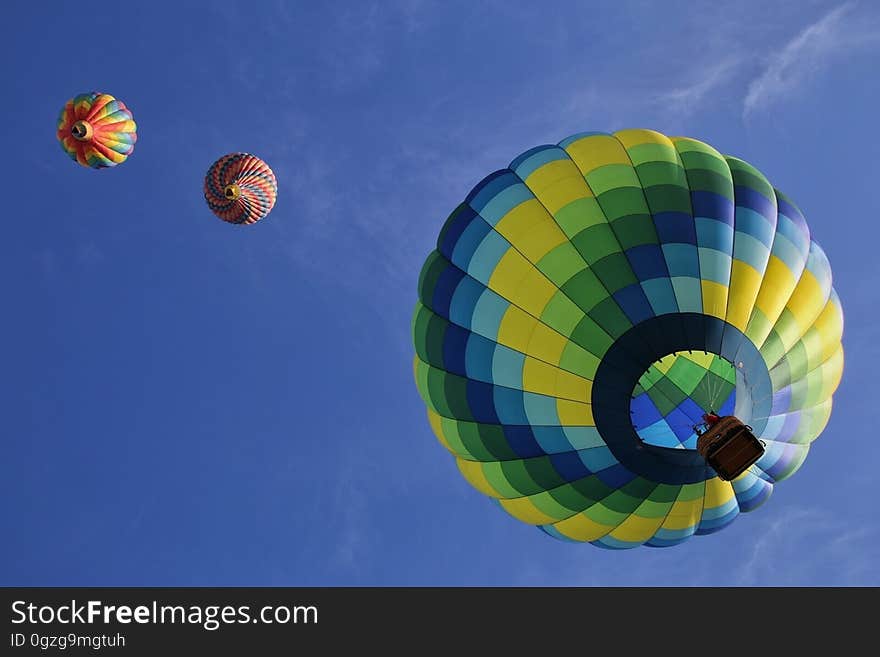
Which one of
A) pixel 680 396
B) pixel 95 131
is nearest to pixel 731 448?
pixel 680 396

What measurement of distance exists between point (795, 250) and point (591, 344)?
358cm

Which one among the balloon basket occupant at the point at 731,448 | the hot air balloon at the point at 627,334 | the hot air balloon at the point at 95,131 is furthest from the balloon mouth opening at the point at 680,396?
the hot air balloon at the point at 95,131

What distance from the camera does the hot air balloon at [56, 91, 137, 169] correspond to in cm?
1988

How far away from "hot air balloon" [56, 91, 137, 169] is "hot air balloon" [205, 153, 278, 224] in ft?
7.17

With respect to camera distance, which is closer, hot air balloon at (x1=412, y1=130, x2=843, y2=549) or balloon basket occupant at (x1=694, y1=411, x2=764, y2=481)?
balloon basket occupant at (x1=694, y1=411, x2=764, y2=481)

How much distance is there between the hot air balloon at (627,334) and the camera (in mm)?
11953

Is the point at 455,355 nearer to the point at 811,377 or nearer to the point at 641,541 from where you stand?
the point at 641,541

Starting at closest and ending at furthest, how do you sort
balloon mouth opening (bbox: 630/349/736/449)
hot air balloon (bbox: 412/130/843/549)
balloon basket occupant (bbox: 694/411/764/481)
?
balloon basket occupant (bbox: 694/411/764/481) < hot air balloon (bbox: 412/130/843/549) < balloon mouth opening (bbox: 630/349/736/449)

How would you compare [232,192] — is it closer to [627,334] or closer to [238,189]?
[238,189]

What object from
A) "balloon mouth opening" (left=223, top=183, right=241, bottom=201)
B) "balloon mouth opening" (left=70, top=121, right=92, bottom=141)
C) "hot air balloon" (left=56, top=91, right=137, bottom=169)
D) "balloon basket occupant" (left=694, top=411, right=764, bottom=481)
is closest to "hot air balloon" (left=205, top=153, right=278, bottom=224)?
"balloon mouth opening" (left=223, top=183, right=241, bottom=201)

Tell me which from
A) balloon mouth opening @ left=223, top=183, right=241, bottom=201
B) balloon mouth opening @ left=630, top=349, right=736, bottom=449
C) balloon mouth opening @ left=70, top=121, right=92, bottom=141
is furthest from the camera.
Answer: balloon mouth opening @ left=223, top=183, right=241, bottom=201

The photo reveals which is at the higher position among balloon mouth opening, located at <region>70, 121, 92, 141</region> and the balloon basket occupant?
balloon mouth opening, located at <region>70, 121, 92, 141</region>

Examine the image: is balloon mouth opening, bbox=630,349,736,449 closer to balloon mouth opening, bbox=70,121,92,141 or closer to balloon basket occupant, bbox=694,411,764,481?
balloon basket occupant, bbox=694,411,764,481

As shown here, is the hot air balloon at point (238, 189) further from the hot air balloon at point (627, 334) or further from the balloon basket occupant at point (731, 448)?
the balloon basket occupant at point (731, 448)
